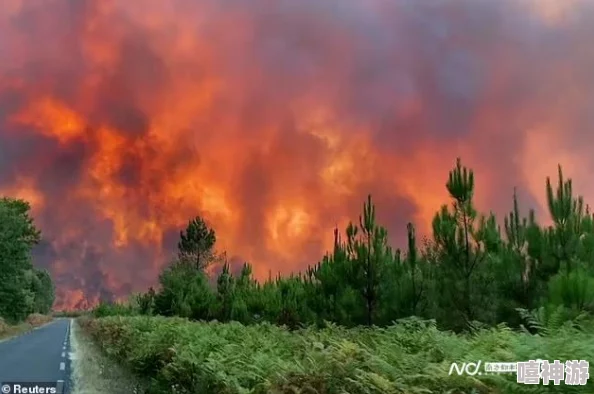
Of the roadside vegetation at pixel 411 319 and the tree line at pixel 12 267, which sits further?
the tree line at pixel 12 267

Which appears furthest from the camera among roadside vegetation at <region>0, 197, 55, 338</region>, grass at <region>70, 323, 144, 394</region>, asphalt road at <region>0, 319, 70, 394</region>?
roadside vegetation at <region>0, 197, 55, 338</region>

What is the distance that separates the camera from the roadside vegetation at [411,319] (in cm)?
584

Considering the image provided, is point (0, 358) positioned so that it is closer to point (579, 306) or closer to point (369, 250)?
point (369, 250)

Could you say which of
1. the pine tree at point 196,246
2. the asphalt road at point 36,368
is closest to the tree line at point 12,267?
the pine tree at point 196,246

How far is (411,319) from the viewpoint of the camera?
12625mm

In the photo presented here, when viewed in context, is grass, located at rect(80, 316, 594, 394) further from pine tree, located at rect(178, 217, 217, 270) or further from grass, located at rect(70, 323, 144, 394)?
pine tree, located at rect(178, 217, 217, 270)

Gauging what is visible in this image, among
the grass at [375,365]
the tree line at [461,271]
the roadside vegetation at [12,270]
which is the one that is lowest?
the grass at [375,365]

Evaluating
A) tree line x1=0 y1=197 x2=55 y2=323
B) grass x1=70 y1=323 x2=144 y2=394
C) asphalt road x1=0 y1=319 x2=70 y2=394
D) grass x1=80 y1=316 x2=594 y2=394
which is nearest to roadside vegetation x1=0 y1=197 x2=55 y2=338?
tree line x1=0 y1=197 x2=55 y2=323

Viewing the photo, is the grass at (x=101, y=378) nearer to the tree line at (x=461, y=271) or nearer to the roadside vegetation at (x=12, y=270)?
the tree line at (x=461, y=271)

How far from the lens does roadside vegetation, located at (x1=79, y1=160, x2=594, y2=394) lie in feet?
19.2

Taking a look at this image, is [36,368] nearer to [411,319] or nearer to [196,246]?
[411,319]

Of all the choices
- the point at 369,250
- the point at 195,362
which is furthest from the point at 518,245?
the point at 195,362

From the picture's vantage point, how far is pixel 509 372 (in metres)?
4.76

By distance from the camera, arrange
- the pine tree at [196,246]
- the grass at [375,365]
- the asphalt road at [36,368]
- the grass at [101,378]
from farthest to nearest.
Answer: the pine tree at [196,246] → the asphalt road at [36,368] → the grass at [101,378] → the grass at [375,365]
